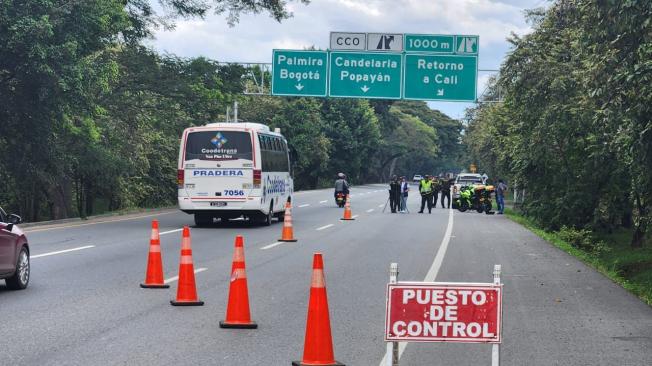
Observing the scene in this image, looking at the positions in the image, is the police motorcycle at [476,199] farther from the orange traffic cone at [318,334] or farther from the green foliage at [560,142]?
the orange traffic cone at [318,334]

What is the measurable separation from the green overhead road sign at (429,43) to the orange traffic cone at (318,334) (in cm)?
2671

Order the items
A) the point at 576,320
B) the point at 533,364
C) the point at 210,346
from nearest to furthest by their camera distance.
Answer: the point at 533,364, the point at 210,346, the point at 576,320

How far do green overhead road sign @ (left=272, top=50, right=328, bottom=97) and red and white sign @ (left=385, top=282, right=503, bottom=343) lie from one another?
93.0ft

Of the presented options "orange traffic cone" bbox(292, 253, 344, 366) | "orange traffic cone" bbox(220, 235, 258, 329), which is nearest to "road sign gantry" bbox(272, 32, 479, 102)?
"orange traffic cone" bbox(220, 235, 258, 329)

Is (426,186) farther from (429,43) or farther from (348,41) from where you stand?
(348,41)

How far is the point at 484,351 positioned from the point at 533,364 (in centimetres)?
77

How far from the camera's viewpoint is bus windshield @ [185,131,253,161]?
2695 centimetres

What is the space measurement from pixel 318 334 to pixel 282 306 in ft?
12.5

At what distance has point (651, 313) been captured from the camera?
1160cm

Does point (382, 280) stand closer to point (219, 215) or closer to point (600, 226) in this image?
point (219, 215)

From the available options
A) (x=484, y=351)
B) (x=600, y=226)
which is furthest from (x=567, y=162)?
(x=484, y=351)

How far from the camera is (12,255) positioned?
12.0 m

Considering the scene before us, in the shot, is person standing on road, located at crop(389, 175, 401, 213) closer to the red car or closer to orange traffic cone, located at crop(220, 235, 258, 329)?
the red car

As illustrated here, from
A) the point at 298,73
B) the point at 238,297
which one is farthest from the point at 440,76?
the point at 238,297
